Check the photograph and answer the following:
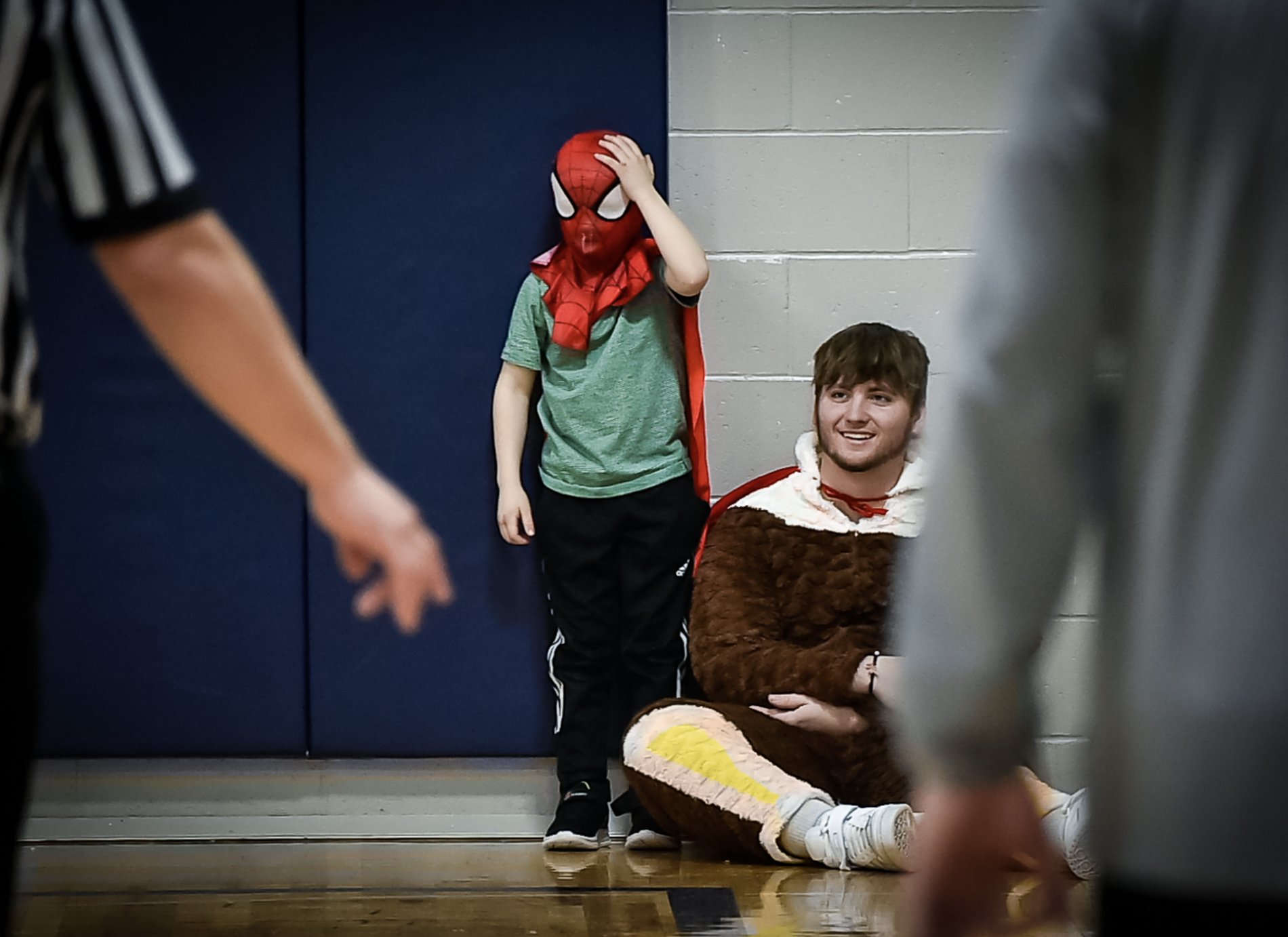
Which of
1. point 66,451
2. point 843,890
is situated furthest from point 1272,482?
point 66,451

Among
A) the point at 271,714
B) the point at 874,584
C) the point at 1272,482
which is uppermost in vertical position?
the point at 1272,482

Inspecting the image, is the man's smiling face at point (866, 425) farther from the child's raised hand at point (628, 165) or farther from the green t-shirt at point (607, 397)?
the child's raised hand at point (628, 165)

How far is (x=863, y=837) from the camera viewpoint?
6.86ft

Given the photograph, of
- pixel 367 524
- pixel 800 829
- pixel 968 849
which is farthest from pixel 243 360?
pixel 800 829

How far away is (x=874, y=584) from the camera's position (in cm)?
229

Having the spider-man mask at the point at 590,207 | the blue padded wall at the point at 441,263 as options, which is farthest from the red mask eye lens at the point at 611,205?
the blue padded wall at the point at 441,263

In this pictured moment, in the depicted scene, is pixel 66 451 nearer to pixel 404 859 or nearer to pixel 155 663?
pixel 155 663

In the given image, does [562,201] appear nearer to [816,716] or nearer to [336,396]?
[336,396]

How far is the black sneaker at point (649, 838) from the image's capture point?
2316 mm

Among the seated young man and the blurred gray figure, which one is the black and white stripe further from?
the seated young man

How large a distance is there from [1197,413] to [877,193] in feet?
7.04

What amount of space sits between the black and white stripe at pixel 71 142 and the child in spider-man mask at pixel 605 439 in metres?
1.50

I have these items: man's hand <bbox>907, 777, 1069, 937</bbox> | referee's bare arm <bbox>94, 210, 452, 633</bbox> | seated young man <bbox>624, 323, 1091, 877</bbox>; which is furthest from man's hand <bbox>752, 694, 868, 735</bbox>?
man's hand <bbox>907, 777, 1069, 937</bbox>

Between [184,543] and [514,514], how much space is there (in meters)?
0.57
